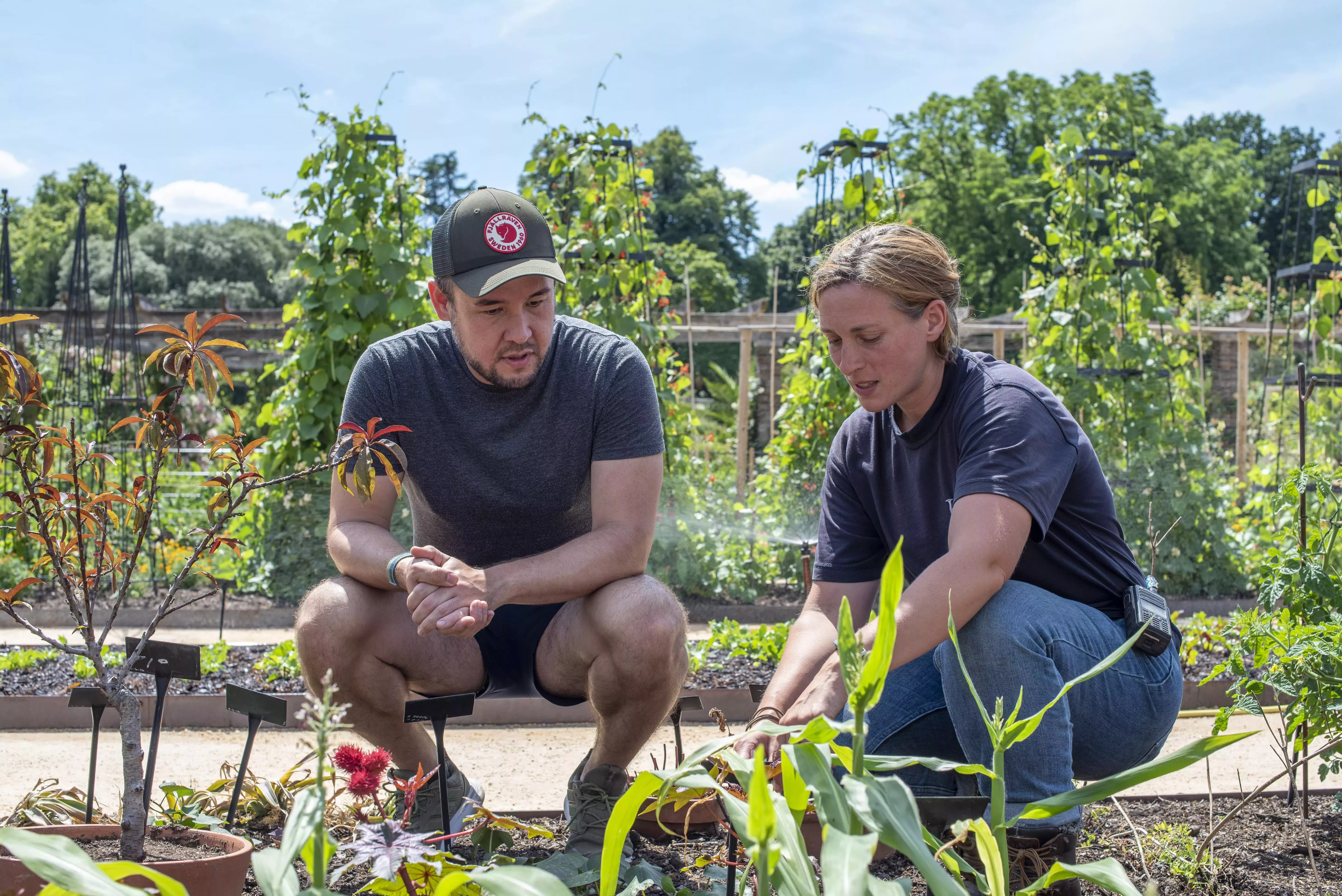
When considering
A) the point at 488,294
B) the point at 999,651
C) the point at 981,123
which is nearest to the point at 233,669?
the point at 488,294

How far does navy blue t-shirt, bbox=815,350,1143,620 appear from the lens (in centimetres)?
171

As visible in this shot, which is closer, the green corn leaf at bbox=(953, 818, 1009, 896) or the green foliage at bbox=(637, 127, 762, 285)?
the green corn leaf at bbox=(953, 818, 1009, 896)

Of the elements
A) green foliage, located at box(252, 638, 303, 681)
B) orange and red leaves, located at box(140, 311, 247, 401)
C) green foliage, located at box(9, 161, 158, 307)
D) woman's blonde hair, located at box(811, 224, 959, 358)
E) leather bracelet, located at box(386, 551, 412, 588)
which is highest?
green foliage, located at box(9, 161, 158, 307)

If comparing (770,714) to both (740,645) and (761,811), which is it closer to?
(761,811)

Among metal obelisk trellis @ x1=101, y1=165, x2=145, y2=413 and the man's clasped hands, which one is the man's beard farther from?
metal obelisk trellis @ x1=101, y1=165, x2=145, y2=413

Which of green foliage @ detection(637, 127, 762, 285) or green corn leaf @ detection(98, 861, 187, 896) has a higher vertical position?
green foliage @ detection(637, 127, 762, 285)

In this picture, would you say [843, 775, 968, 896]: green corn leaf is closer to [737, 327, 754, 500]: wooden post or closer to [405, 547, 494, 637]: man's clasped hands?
[405, 547, 494, 637]: man's clasped hands

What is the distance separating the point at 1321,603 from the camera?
6.41 feet

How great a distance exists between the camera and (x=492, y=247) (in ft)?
6.88

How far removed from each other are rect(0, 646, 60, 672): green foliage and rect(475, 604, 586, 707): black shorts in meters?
2.36

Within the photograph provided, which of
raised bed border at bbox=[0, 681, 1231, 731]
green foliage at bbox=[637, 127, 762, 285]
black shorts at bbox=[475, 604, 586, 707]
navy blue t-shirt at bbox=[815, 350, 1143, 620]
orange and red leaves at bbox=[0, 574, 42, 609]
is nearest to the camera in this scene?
orange and red leaves at bbox=[0, 574, 42, 609]

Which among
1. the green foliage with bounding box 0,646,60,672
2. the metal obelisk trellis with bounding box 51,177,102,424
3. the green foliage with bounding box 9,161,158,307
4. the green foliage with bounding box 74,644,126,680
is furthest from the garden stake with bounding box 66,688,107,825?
the green foliage with bounding box 9,161,158,307

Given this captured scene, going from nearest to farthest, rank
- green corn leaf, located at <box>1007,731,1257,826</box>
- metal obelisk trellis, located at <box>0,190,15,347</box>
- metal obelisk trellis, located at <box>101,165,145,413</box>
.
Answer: green corn leaf, located at <box>1007,731,1257,826</box> < metal obelisk trellis, located at <box>101,165,145,413</box> < metal obelisk trellis, located at <box>0,190,15,347</box>

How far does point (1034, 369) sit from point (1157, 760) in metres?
5.46
